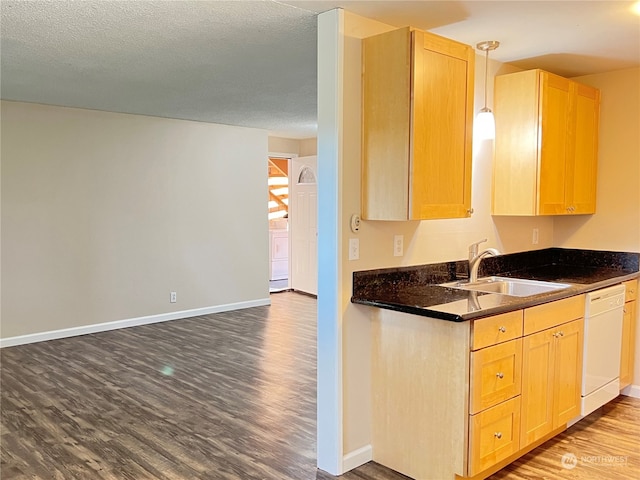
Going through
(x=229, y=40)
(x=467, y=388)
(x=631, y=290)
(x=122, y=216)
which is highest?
(x=229, y=40)

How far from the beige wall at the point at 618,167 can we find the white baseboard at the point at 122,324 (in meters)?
4.34

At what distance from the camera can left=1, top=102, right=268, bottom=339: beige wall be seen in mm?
5168

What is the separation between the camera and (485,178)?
11.5 ft

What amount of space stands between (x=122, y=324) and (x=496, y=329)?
4.60 meters

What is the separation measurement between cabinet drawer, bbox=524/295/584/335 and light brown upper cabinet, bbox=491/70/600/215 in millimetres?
657

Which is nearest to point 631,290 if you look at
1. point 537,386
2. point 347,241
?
point 537,386

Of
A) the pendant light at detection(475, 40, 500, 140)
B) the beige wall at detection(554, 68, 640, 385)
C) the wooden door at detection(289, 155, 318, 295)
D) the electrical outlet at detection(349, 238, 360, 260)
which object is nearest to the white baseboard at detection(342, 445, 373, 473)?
the electrical outlet at detection(349, 238, 360, 260)

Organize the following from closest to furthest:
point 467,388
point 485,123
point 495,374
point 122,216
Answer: point 467,388
point 495,374
point 485,123
point 122,216

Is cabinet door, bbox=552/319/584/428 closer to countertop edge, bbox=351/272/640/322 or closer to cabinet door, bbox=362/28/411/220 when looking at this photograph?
countertop edge, bbox=351/272/640/322

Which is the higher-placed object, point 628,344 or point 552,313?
point 552,313

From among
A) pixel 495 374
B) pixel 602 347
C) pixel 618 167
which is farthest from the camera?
pixel 618 167

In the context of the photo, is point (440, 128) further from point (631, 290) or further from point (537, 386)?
point (631, 290)

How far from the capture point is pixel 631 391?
3.79 m

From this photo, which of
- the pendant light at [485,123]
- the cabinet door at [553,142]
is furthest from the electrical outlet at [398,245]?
the cabinet door at [553,142]
